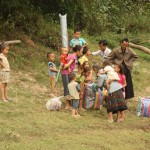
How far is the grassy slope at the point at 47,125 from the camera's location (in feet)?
25.9

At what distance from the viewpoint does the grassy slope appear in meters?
7.88

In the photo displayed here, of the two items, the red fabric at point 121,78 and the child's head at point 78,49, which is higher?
the child's head at point 78,49

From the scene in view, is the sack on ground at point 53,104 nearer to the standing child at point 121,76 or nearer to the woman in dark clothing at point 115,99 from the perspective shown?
the woman in dark clothing at point 115,99

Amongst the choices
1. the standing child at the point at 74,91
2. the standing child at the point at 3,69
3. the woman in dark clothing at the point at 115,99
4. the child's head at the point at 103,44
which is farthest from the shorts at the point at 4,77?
the child's head at the point at 103,44

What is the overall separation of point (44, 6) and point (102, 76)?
6024 mm

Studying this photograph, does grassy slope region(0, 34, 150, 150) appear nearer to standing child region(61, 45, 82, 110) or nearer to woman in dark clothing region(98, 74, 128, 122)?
woman in dark clothing region(98, 74, 128, 122)

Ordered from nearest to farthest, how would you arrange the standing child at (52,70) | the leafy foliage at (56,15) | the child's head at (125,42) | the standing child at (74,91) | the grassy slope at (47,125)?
the grassy slope at (47,125)
the standing child at (74,91)
the child's head at (125,42)
the standing child at (52,70)
the leafy foliage at (56,15)

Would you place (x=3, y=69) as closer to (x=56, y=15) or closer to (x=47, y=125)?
(x=47, y=125)

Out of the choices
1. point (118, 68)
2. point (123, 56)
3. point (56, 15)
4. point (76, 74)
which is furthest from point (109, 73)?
point (56, 15)

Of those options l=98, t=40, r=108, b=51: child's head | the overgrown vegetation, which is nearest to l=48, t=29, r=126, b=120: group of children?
the overgrown vegetation

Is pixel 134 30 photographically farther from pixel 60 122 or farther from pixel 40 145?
pixel 40 145

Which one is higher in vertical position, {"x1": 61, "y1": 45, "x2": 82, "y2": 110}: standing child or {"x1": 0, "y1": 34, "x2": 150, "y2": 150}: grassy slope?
{"x1": 61, "y1": 45, "x2": 82, "y2": 110}: standing child

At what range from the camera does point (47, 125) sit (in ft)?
29.0

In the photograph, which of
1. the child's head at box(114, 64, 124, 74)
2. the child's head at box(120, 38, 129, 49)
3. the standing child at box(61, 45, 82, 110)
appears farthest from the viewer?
the child's head at box(120, 38, 129, 49)
